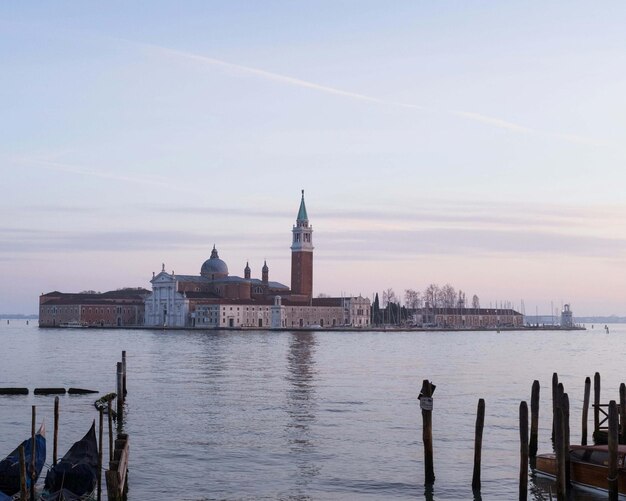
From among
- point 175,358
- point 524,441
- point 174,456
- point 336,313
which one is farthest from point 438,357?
point 336,313

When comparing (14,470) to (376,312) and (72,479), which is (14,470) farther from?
(376,312)

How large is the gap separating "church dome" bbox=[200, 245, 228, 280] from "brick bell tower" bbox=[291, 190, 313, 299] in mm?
13511

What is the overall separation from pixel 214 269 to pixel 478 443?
472 ft

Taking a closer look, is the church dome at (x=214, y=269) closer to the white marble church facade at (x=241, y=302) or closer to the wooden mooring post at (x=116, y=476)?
the white marble church facade at (x=241, y=302)

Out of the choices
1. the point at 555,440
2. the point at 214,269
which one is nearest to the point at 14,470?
the point at 555,440

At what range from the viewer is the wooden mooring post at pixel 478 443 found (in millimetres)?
17906

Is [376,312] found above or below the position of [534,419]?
above

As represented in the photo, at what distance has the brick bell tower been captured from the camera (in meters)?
151

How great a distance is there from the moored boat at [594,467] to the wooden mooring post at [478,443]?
1.76 meters

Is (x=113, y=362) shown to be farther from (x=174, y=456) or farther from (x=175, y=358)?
(x=174, y=456)

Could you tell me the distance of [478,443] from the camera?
1800cm

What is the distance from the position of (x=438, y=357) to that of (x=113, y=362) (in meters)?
24.1

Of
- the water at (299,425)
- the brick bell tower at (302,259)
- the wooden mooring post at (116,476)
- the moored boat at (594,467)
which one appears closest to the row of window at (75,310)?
the brick bell tower at (302,259)

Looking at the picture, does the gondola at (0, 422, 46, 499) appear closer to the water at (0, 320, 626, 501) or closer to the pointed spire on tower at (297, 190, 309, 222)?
the water at (0, 320, 626, 501)
